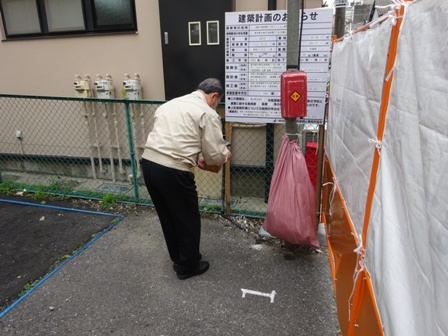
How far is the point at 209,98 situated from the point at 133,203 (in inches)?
85.2

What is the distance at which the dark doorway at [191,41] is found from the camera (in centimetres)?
397

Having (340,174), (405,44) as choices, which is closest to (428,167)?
(405,44)

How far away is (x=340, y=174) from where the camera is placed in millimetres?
2389

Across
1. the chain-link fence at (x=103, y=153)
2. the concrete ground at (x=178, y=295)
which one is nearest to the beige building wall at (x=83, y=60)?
the chain-link fence at (x=103, y=153)

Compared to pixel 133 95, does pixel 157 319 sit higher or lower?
lower

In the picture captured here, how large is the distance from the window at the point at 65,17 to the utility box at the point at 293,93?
2894 mm

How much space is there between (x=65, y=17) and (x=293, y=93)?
164 inches

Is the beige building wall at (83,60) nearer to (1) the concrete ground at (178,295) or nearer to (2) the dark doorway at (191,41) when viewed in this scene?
(2) the dark doorway at (191,41)

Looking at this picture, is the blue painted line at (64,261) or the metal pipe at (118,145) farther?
the metal pipe at (118,145)

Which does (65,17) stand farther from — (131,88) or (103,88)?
(131,88)

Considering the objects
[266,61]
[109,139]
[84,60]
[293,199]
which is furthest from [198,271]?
[84,60]

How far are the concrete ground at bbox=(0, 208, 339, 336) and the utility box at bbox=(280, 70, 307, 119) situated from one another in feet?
4.71

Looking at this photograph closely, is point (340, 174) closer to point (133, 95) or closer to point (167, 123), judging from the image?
point (167, 123)

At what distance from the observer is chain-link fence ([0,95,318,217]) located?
420 cm
